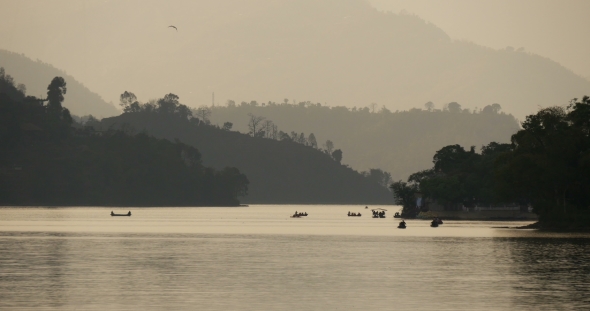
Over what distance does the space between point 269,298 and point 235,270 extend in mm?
17466

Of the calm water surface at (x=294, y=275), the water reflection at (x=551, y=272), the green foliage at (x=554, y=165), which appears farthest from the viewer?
the green foliage at (x=554, y=165)

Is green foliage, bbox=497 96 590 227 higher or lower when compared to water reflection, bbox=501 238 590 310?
higher

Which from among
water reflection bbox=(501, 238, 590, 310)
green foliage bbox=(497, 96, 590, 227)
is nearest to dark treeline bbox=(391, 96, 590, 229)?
green foliage bbox=(497, 96, 590, 227)

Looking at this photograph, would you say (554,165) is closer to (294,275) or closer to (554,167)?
(554,167)

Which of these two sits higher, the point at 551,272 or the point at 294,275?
the point at 551,272

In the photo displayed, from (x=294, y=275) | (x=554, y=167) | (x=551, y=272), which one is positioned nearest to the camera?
(x=294, y=275)

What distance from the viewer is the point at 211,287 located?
53.8 meters

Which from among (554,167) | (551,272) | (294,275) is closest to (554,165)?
(554,167)

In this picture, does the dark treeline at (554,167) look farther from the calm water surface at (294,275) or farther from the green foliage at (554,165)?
the calm water surface at (294,275)

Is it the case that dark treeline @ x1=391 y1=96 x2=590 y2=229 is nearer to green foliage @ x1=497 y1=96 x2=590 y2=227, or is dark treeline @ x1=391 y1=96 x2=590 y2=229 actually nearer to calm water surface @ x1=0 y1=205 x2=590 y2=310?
green foliage @ x1=497 y1=96 x2=590 y2=227

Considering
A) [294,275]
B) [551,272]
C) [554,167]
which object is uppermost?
[554,167]

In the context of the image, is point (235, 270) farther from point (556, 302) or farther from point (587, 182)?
point (587, 182)


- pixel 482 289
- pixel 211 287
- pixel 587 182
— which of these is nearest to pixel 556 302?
pixel 482 289

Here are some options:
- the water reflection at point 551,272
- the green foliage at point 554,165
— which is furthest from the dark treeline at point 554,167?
the water reflection at point 551,272
